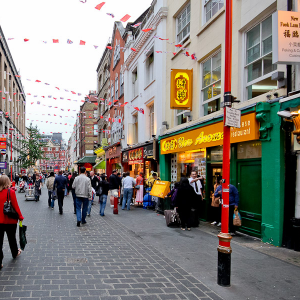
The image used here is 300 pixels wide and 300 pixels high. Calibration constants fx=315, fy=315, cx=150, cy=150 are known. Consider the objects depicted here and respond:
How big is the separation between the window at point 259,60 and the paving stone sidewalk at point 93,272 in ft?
17.1

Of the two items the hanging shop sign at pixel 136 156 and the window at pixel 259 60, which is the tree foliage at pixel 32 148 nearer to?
the hanging shop sign at pixel 136 156

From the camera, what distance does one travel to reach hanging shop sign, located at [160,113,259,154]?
27.2ft

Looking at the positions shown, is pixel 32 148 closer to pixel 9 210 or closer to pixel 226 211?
pixel 9 210

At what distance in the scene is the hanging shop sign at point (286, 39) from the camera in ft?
20.9

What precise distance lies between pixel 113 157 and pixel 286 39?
71.8 feet

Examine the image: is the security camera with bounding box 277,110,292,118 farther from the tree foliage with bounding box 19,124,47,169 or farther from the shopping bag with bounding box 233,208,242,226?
the tree foliage with bounding box 19,124,47,169

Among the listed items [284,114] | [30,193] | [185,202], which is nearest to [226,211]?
[284,114]

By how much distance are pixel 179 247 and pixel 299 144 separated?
356cm

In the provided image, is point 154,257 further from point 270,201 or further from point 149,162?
point 149,162

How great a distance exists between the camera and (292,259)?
635cm

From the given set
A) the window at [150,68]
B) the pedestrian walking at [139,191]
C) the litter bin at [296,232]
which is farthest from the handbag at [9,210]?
the window at [150,68]

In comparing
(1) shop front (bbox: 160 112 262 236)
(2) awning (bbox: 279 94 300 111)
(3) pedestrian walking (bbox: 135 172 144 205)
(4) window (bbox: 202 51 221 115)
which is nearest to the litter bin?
(1) shop front (bbox: 160 112 262 236)

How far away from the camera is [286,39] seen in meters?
6.46

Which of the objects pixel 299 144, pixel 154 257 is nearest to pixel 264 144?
pixel 299 144
